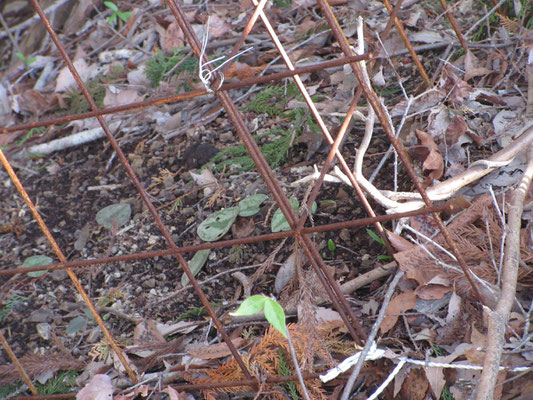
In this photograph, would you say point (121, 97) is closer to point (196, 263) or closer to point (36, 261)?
point (36, 261)

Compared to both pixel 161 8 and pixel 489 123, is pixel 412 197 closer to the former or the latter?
pixel 489 123

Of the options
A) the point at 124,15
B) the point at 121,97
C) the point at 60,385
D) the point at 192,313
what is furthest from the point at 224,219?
the point at 124,15

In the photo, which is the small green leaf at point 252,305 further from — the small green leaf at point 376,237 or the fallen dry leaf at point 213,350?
the small green leaf at point 376,237

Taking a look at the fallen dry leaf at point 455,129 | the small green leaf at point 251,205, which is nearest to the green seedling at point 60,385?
the small green leaf at point 251,205

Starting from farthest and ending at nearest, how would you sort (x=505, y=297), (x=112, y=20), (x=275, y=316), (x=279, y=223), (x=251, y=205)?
(x=112, y=20)
(x=251, y=205)
(x=279, y=223)
(x=505, y=297)
(x=275, y=316)

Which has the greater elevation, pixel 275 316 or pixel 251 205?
pixel 275 316

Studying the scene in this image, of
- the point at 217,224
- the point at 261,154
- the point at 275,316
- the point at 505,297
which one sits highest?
the point at 261,154
